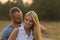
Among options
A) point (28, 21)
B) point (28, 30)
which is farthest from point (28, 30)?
point (28, 21)

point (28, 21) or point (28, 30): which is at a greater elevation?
point (28, 21)

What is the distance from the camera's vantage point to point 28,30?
14.7 ft

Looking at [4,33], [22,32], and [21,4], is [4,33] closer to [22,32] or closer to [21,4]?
[22,32]

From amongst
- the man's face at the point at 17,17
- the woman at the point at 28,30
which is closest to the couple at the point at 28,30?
the woman at the point at 28,30

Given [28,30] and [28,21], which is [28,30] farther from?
[28,21]

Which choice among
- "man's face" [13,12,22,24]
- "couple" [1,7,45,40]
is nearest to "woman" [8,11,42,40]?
"couple" [1,7,45,40]

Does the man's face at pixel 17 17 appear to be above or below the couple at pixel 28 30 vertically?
above

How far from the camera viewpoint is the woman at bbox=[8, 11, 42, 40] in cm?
438

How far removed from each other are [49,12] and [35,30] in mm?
37814

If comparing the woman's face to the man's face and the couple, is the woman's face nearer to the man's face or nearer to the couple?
the couple

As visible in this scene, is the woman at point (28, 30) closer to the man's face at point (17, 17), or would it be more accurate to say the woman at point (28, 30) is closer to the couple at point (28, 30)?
the couple at point (28, 30)

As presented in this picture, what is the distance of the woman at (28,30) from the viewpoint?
4383mm

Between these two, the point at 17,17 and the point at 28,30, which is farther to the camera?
the point at 17,17

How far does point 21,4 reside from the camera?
3728 cm
